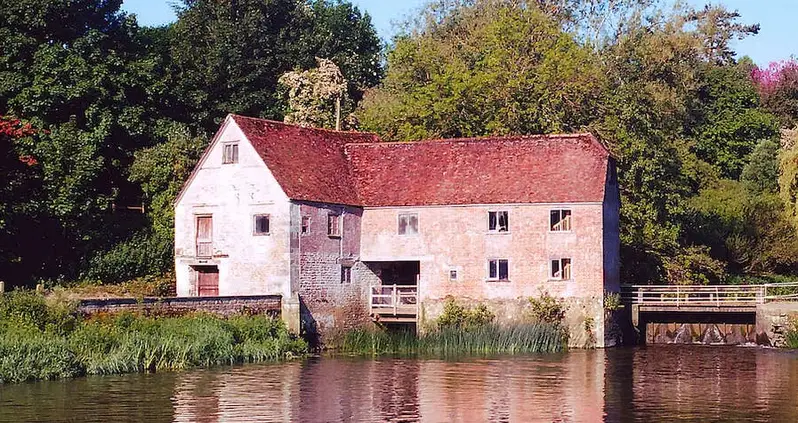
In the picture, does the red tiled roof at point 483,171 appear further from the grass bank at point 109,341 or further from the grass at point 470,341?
the grass bank at point 109,341

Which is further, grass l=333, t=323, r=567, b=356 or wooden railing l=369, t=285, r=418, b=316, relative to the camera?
wooden railing l=369, t=285, r=418, b=316

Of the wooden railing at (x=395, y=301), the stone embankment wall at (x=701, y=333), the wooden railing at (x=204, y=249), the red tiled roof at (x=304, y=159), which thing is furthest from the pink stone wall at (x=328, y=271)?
the stone embankment wall at (x=701, y=333)

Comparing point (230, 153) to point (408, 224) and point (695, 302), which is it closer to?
point (408, 224)

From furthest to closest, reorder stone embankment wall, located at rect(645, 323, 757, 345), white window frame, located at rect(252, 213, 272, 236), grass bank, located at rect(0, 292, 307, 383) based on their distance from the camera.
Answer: stone embankment wall, located at rect(645, 323, 757, 345), white window frame, located at rect(252, 213, 272, 236), grass bank, located at rect(0, 292, 307, 383)

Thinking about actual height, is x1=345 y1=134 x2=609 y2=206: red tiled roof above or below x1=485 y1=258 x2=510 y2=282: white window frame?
above

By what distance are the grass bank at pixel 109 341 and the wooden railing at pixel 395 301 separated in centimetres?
876

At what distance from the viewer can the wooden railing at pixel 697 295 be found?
55625mm

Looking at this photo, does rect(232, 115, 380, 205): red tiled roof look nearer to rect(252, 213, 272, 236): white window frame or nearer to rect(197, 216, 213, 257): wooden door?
rect(252, 213, 272, 236): white window frame

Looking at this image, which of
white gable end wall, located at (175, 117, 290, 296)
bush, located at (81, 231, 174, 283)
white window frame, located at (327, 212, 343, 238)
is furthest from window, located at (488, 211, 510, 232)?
bush, located at (81, 231, 174, 283)

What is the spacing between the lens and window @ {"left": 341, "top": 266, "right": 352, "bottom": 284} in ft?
185

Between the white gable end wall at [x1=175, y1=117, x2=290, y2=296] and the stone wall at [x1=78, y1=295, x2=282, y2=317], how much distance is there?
1.52 m

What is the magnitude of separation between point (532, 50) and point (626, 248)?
37.6 feet

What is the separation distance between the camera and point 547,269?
54.6m

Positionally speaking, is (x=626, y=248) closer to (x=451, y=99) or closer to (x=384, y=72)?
(x=451, y=99)
